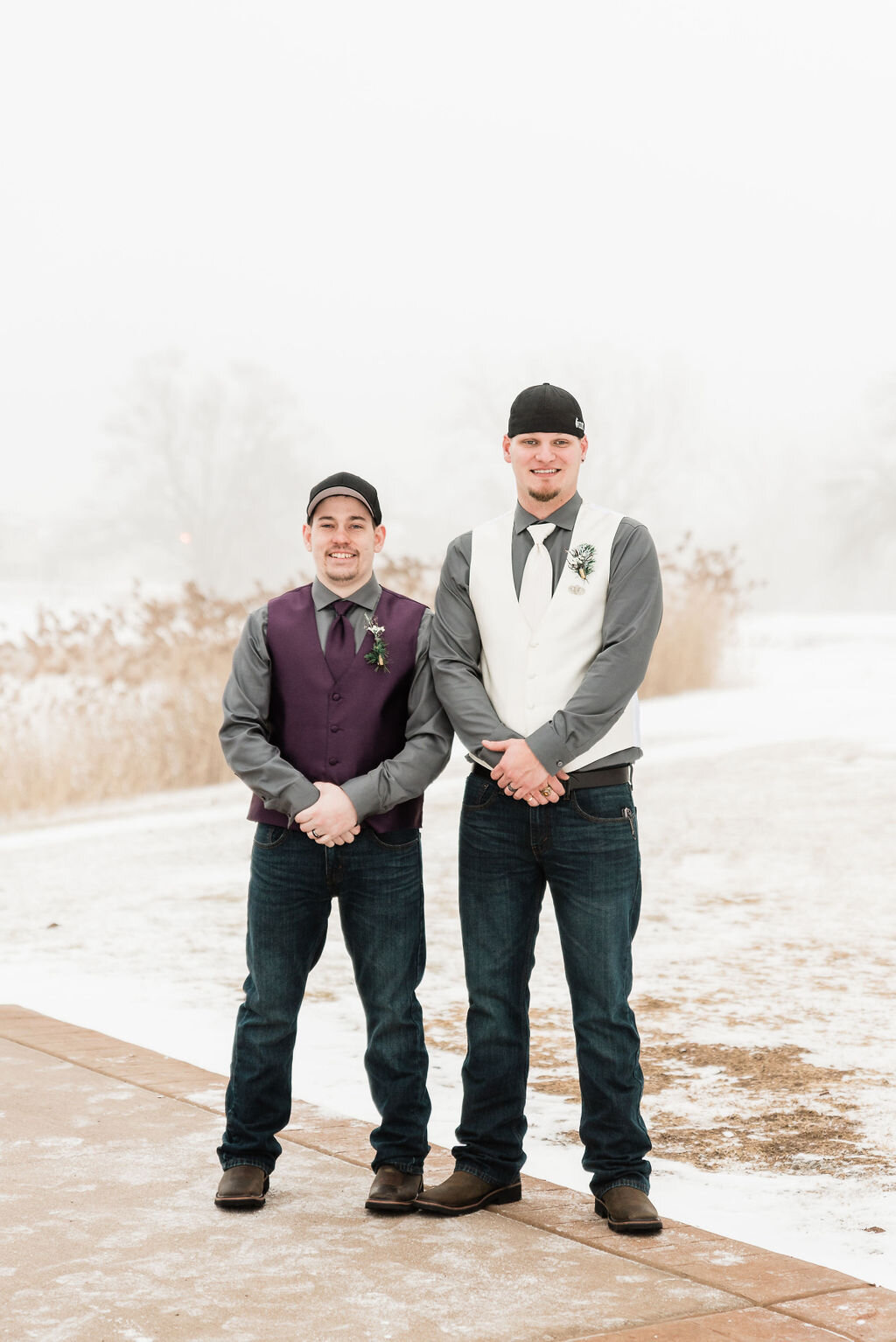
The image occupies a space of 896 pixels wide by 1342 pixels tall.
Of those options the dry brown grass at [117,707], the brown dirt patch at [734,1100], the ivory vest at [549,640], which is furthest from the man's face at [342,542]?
the dry brown grass at [117,707]

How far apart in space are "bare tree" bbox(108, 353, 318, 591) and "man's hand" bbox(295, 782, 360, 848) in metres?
44.3

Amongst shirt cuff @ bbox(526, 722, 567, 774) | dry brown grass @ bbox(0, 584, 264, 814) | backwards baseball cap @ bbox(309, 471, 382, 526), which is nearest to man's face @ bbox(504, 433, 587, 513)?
backwards baseball cap @ bbox(309, 471, 382, 526)

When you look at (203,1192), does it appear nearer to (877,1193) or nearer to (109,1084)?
(109,1084)

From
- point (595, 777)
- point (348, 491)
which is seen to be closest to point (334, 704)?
point (348, 491)

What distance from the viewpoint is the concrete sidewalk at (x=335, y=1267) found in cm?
326

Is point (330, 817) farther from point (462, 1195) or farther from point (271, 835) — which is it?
point (462, 1195)

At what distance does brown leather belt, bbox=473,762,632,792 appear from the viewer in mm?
3936

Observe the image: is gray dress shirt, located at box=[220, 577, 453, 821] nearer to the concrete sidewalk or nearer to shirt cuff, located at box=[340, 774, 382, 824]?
shirt cuff, located at box=[340, 774, 382, 824]

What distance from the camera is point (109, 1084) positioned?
520 cm

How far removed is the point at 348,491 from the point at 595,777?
2.96 ft

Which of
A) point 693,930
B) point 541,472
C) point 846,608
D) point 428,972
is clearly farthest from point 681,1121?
point 846,608

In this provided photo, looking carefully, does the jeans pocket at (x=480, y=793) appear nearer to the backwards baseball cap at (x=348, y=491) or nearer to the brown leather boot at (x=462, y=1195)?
the backwards baseball cap at (x=348, y=491)

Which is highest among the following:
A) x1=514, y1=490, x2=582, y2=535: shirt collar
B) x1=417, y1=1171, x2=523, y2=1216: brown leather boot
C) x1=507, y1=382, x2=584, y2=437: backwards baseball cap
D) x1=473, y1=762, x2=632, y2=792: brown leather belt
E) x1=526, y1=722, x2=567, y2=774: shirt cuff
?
x1=507, y1=382, x2=584, y2=437: backwards baseball cap

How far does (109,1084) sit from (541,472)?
7.83 feet
